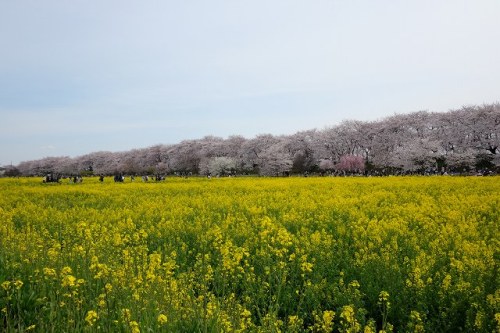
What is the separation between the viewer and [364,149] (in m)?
89.8

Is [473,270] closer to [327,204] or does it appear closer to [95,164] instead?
[327,204]

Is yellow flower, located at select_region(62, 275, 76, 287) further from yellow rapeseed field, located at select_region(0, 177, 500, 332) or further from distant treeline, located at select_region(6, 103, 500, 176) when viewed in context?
distant treeline, located at select_region(6, 103, 500, 176)

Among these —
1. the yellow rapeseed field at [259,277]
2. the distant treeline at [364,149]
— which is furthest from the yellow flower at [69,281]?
the distant treeline at [364,149]

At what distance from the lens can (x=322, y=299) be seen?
6.82 meters

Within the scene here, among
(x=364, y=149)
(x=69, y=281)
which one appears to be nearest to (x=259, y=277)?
(x=69, y=281)

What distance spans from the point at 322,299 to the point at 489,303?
2.53 m

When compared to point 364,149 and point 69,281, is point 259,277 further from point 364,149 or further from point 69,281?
point 364,149

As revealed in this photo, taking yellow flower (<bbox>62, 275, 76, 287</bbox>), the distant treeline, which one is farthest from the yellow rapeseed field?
the distant treeline

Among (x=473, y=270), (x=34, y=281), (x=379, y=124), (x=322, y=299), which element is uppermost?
(x=379, y=124)

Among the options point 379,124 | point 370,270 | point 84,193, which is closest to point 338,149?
point 379,124

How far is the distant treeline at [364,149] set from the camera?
7156 centimetres

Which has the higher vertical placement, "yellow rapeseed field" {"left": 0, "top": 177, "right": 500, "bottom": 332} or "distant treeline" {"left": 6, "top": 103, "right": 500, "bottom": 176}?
"distant treeline" {"left": 6, "top": 103, "right": 500, "bottom": 176}

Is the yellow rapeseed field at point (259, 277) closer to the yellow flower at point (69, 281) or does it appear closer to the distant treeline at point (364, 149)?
the yellow flower at point (69, 281)

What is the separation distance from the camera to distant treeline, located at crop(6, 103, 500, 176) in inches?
2817
